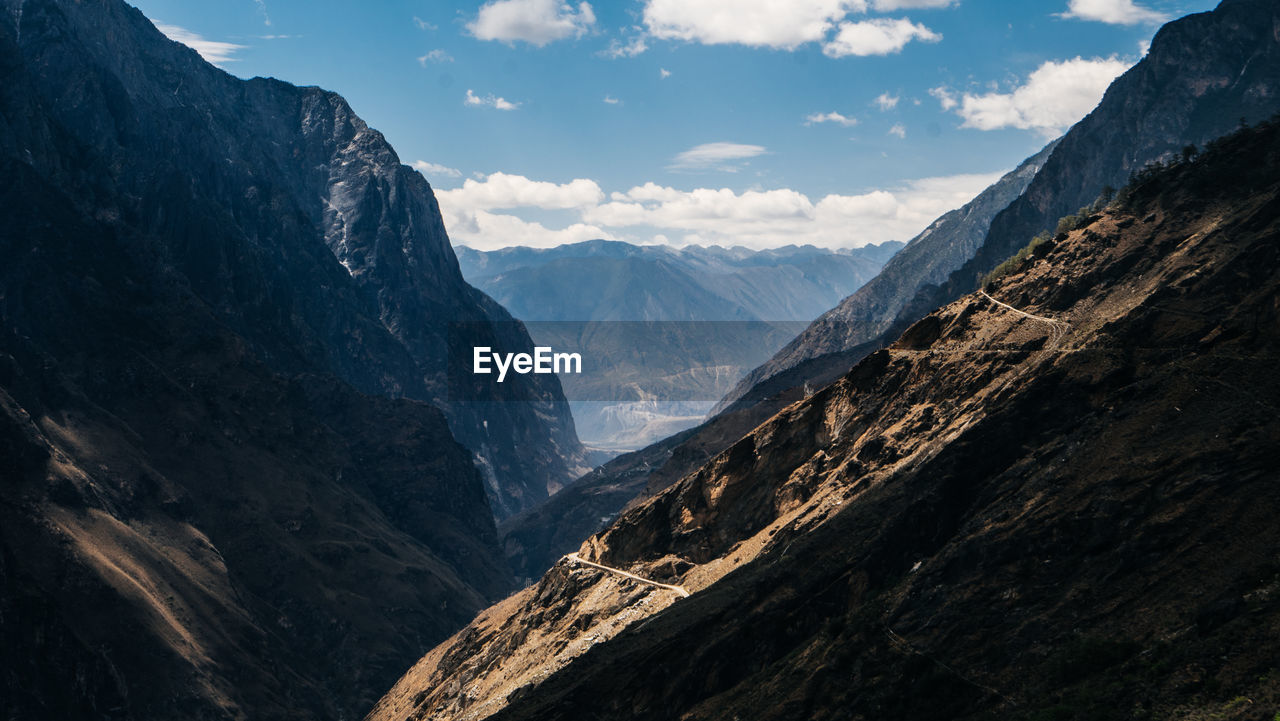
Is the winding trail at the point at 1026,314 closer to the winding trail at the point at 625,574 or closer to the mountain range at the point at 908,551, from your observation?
the mountain range at the point at 908,551

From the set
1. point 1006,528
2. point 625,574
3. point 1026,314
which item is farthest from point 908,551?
point 625,574

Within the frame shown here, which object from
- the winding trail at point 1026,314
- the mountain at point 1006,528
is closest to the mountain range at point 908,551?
the mountain at point 1006,528

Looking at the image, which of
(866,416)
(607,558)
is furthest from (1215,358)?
(607,558)

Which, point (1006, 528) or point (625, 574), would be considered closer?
point (1006, 528)

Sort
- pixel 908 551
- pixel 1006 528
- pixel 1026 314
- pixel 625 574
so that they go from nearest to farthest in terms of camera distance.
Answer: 1. pixel 1006 528
2. pixel 908 551
3. pixel 1026 314
4. pixel 625 574

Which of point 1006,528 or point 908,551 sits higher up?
point 1006,528

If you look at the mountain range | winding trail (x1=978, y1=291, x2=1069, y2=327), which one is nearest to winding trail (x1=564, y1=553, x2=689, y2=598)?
the mountain range

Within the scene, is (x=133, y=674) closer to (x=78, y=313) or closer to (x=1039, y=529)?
(x=78, y=313)

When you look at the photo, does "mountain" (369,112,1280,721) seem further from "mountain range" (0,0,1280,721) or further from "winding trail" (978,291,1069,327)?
"winding trail" (978,291,1069,327)

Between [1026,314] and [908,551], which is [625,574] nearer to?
[908,551]
